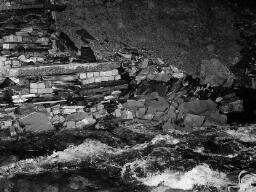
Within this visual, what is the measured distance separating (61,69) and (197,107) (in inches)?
78.3

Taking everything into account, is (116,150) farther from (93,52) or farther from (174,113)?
(93,52)

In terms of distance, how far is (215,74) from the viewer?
5.00 meters

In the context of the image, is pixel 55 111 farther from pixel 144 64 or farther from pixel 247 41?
pixel 247 41

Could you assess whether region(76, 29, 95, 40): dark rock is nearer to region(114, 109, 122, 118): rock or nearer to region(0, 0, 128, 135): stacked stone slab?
region(0, 0, 128, 135): stacked stone slab

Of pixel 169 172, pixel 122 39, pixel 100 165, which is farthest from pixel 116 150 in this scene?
pixel 122 39

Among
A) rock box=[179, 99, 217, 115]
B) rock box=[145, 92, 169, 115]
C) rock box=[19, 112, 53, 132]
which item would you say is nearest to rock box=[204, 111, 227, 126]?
rock box=[179, 99, 217, 115]

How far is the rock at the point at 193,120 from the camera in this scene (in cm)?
447

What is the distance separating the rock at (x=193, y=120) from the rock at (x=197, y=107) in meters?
0.16

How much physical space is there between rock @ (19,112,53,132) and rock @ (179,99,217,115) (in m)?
1.87

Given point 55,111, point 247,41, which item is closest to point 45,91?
point 55,111

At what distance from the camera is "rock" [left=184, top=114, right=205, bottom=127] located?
4469mm

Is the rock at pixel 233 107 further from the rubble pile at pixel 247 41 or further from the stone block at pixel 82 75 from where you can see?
the stone block at pixel 82 75

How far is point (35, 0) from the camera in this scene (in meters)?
4.49

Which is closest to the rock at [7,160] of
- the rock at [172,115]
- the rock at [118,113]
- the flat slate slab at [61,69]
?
the flat slate slab at [61,69]
